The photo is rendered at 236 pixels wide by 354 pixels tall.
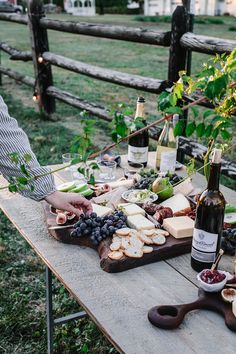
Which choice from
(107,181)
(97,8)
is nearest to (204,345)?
(107,181)

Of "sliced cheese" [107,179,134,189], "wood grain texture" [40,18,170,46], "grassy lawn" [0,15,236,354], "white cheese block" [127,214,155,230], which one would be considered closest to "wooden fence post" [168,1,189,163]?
"wood grain texture" [40,18,170,46]

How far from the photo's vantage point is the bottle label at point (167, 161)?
2.40 m

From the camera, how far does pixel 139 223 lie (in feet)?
5.76

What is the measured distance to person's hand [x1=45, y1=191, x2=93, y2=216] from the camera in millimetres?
1814

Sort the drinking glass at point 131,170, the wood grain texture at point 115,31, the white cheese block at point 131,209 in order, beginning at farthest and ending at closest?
the wood grain texture at point 115,31 < the drinking glass at point 131,170 < the white cheese block at point 131,209

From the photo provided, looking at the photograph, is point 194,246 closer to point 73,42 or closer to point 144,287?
point 144,287

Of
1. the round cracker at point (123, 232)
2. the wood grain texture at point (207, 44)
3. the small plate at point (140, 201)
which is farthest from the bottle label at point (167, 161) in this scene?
the wood grain texture at point (207, 44)

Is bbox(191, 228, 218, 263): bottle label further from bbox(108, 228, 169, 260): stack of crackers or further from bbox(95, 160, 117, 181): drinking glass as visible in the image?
bbox(95, 160, 117, 181): drinking glass

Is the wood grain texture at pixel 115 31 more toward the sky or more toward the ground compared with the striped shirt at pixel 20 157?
more toward the sky

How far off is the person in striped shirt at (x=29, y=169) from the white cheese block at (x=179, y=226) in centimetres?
32

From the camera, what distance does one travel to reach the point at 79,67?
5867 mm

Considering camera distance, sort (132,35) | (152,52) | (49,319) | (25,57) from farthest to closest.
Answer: (152,52) → (25,57) → (132,35) → (49,319)

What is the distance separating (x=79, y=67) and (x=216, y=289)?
487 centimetres

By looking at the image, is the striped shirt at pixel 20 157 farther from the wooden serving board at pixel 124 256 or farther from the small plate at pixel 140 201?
the small plate at pixel 140 201
